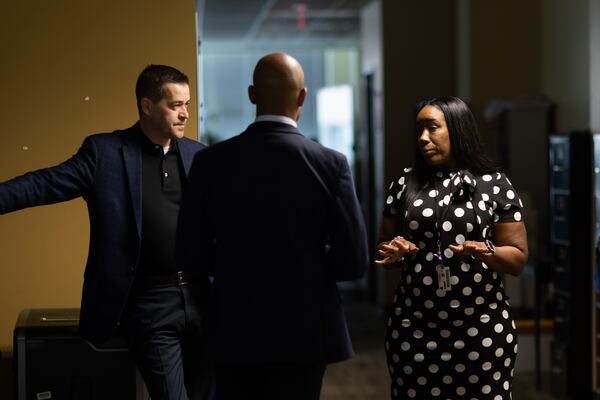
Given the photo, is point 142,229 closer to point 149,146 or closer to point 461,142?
point 149,146

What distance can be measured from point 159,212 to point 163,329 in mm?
356

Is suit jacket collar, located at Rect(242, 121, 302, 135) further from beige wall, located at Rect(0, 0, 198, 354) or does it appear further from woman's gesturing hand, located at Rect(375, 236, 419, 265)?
beige wall, located at Rect(0, 0, 198, 354)

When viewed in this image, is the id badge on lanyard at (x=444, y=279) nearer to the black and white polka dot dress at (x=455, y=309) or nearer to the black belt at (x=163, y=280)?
the black and white polka dot dress at (x=455, y=309)

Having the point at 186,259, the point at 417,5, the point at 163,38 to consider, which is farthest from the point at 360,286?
the point at 186,259

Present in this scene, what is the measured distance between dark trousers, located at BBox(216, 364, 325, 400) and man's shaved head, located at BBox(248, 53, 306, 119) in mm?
625

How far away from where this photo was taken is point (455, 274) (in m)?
2.97

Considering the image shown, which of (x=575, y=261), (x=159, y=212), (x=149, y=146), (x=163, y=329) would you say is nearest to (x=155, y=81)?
(x=149, y=146)

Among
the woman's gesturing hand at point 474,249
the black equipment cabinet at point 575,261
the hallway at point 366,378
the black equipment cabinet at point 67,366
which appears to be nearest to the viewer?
the woman's gesturing hand at point 474,249

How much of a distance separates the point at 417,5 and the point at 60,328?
17.7 ft

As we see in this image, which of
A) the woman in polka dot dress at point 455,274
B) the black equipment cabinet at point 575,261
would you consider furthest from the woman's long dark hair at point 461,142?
the black equipment cabinet at point 575,261

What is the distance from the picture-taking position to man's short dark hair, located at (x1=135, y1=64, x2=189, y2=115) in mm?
3086

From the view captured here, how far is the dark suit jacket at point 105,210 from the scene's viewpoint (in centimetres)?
302

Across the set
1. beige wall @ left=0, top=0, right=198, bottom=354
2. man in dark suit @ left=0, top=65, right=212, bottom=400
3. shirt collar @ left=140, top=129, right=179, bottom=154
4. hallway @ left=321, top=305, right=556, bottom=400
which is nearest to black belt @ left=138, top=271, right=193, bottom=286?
man in dark suit @ left=0, top=65, right=212, bottom=400

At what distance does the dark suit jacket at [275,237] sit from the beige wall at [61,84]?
1.50 meters
